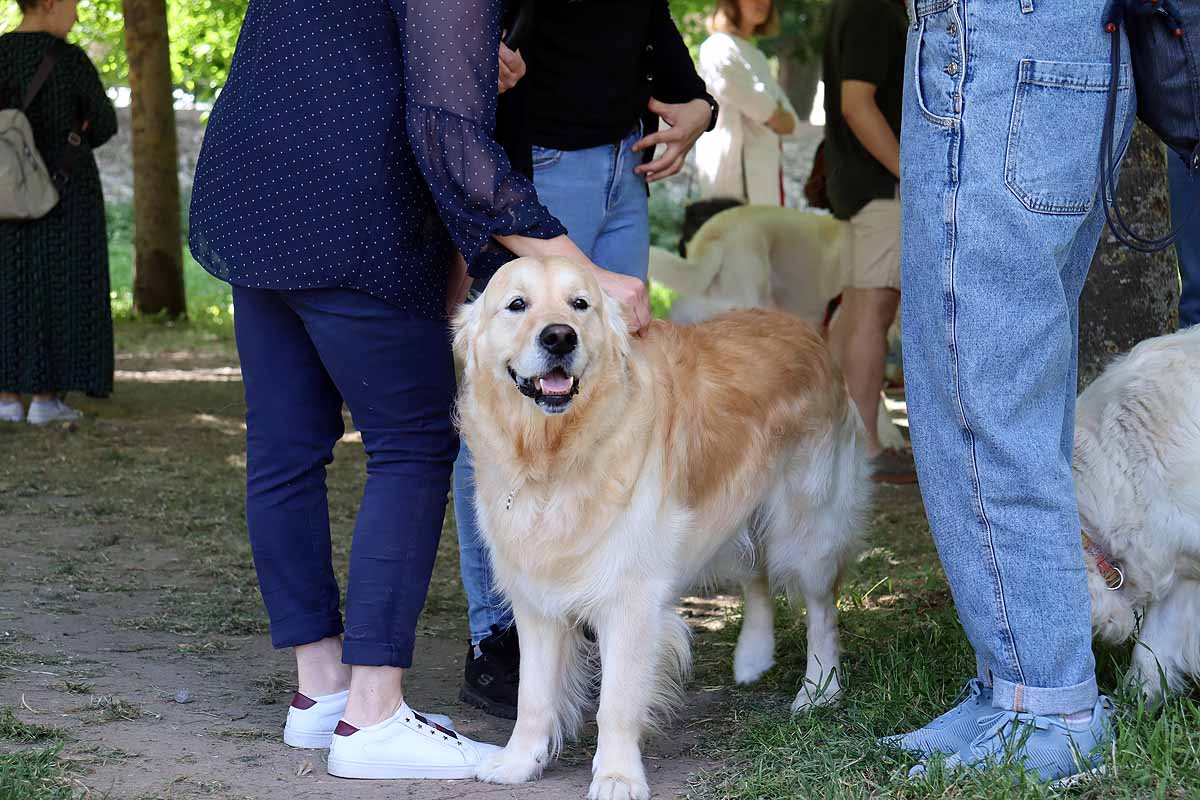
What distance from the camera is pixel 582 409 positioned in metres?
2.83

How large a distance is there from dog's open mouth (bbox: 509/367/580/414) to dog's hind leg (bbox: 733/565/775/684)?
116cm

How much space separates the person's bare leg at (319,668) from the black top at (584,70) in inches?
53.1

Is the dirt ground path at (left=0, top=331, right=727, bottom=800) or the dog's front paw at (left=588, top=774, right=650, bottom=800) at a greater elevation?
the dog's front paw at (left=588, top=774, right=650, bottom=800)

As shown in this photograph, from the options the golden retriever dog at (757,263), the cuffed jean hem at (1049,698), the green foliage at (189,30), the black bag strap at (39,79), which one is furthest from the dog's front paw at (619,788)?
the green foliage at (189,30)

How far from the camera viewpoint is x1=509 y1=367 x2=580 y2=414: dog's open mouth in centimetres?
274

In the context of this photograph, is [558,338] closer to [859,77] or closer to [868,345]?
[859,77]

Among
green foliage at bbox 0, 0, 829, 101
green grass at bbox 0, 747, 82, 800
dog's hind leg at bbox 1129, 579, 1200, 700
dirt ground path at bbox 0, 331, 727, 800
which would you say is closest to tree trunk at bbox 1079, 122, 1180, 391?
dog's hind leg at bbox 1129, 579, 1200, 700

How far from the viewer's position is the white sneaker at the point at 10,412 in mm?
7328

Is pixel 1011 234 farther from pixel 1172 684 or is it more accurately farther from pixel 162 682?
pixel 162 682

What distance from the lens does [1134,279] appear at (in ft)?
13.9

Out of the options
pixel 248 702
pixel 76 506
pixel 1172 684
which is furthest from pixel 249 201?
pixel 76 506

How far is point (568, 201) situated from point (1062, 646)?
5.33ft

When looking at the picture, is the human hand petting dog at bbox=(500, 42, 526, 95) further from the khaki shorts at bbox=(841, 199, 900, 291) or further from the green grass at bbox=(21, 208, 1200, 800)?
the khaki shorts at bbox=(841, 199, 900, 291)

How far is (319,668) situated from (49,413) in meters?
4.96
